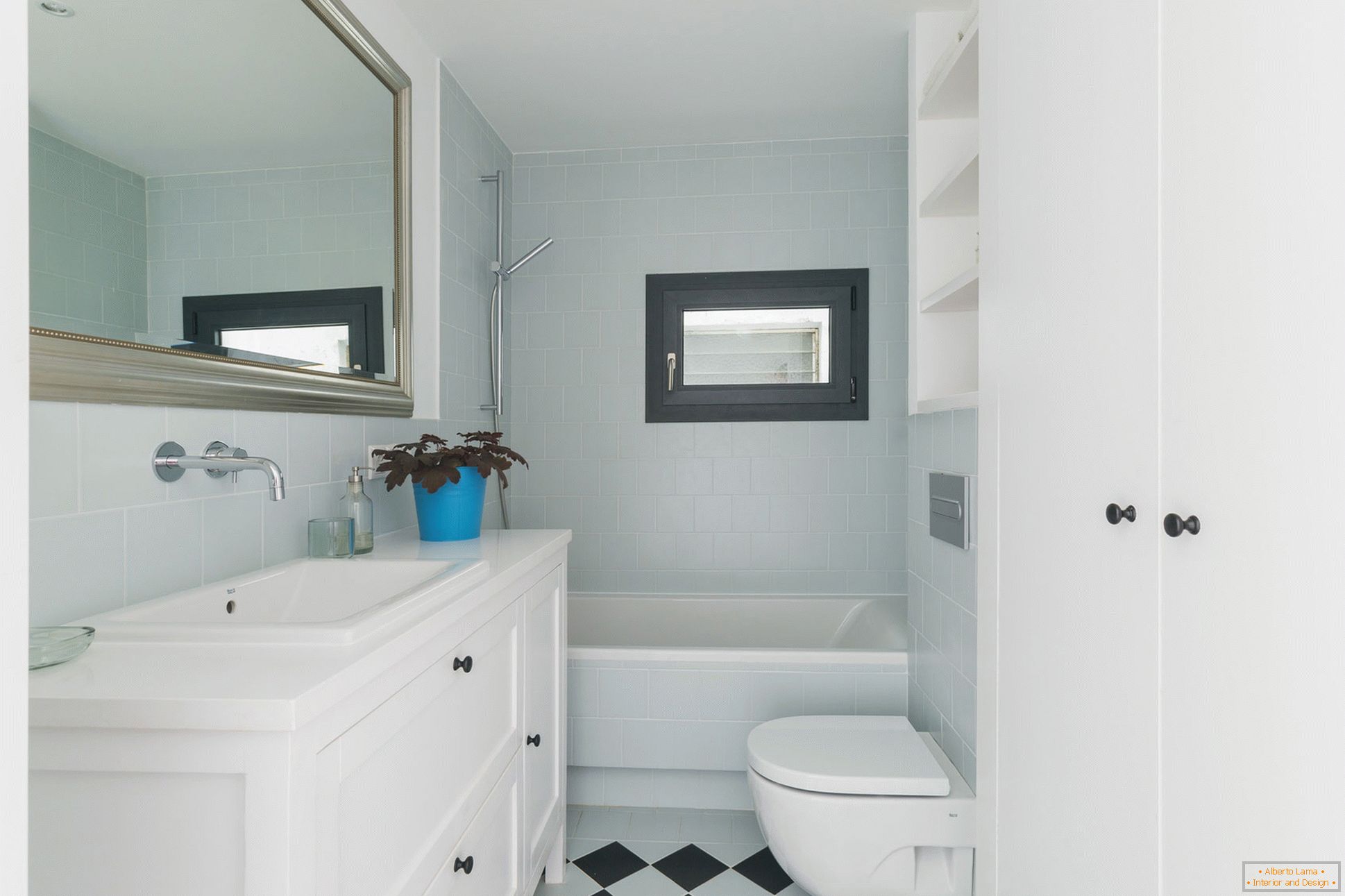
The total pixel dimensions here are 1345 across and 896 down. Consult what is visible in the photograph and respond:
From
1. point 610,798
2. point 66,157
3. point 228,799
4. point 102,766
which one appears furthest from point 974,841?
point 66,157

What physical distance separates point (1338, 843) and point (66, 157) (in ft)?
5.75

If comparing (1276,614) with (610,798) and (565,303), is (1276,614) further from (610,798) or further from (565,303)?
(565,303)

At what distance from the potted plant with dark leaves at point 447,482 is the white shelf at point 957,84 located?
147cm

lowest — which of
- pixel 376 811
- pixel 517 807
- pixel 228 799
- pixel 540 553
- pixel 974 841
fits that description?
pixel 974 841

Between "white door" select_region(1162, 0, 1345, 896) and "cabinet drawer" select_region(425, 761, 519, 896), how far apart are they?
1.01 m

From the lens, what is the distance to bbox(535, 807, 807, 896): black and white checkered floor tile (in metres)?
1.99

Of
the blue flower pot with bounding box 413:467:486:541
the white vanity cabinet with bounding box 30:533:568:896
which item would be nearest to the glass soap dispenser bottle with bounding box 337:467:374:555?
the blue flower pot with bounding box 413:467:486:541

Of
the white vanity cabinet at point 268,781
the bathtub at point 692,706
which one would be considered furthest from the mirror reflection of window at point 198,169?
the bathtub at point 692,706

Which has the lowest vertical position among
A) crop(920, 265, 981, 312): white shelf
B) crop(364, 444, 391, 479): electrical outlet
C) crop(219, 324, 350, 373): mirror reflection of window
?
crop(364, 444, 391, 479): electrical outlet

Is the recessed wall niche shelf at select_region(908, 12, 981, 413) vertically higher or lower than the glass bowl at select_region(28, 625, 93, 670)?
higher

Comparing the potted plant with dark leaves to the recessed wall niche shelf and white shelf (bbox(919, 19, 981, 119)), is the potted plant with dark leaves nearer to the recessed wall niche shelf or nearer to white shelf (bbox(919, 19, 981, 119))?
the recessed wall niche shelf

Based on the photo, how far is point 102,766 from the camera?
0.76 metres
